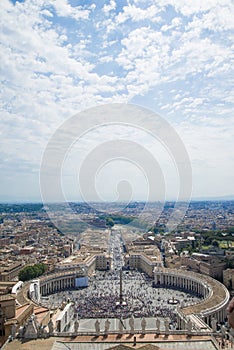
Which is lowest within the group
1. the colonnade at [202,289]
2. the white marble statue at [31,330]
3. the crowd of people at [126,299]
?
the crowd of people at [126,299]

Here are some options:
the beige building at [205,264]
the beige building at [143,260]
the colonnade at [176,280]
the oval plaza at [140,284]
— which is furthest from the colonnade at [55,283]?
the beige building at [205,264]

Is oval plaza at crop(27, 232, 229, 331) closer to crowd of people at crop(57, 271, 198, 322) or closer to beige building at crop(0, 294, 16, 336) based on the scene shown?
crowd of people at crop(57, 271, 198, 322)

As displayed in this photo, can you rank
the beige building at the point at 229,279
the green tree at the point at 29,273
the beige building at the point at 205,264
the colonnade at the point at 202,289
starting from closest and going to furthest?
the colonnade at the point at 202,289 → the beige building at the point at 229,279 → the green tree at the point at 29,273 → the beige building at the point at 205,264

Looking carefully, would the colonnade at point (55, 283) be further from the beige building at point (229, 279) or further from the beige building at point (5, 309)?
the beige building at point (5, 309)

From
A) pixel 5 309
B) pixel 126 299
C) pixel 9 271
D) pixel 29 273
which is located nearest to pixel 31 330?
pixel 5 309

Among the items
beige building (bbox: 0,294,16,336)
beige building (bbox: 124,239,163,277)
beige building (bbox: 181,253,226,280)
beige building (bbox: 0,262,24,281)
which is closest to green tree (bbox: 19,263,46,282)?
beige building (bbox: 0,262,24,281)

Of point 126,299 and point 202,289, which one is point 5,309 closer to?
point 126,299

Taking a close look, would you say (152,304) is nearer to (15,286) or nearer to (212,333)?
(15,286)

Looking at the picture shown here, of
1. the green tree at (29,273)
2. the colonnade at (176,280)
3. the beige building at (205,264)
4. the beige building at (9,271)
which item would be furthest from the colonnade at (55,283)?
the beige building at (205,264)

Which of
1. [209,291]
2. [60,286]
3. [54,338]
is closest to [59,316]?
[54,338]

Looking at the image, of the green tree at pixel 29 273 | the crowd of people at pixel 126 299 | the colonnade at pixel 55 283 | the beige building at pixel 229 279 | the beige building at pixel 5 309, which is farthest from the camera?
the green tree at pixel 29 273

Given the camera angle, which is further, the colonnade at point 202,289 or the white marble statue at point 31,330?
the colonnade at point 202,289

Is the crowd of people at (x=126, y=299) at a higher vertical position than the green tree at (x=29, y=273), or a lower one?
lower
